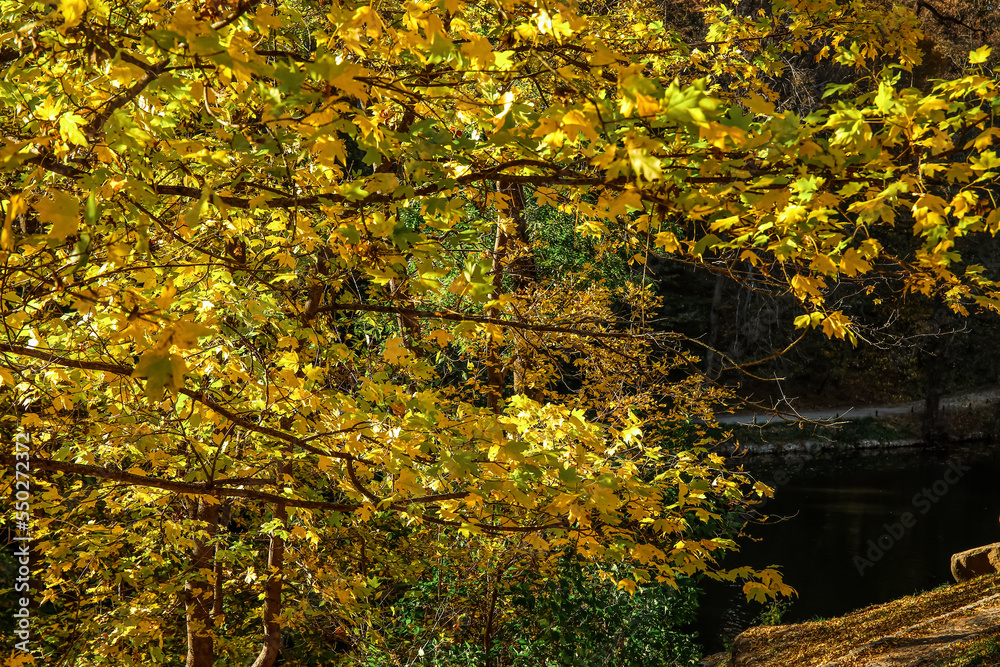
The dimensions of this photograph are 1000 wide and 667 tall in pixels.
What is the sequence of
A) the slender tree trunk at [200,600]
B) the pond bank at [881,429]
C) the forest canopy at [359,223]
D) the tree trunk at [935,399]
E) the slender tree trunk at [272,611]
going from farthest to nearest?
1. the tree trunk at [935,399]
2. the pond bank at [881,429]
3. the slender tree trunk at [272,611]
4. the slender tree trunk at [200,600]
5. the forest canopy at [359,223]

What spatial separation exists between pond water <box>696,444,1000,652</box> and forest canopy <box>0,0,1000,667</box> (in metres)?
5.45

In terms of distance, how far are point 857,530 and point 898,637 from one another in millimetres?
7073

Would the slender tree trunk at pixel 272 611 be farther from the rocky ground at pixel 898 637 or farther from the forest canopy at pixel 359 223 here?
the rocky ground at pixel 898 637

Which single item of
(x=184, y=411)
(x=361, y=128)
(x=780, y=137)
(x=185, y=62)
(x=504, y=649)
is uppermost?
(x=185, y=62)

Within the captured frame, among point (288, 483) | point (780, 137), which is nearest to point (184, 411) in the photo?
point (288, 483)

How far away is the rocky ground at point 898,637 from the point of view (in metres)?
7.07

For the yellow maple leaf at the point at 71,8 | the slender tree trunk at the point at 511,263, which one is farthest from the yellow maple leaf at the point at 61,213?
the slender tree trunk at the point at 511,263

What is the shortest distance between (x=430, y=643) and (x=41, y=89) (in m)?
4.13

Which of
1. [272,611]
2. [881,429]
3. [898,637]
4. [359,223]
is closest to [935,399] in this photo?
[881,429]

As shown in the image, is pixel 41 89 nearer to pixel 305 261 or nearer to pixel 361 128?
pixel 361 128

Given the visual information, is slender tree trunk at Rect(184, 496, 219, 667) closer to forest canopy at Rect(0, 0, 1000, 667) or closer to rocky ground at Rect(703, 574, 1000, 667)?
forest canopy at Rect(0, 0, 1000, 667)

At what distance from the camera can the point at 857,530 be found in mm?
14695

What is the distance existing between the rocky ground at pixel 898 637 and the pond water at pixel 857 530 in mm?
1318

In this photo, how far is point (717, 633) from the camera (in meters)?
11.0
